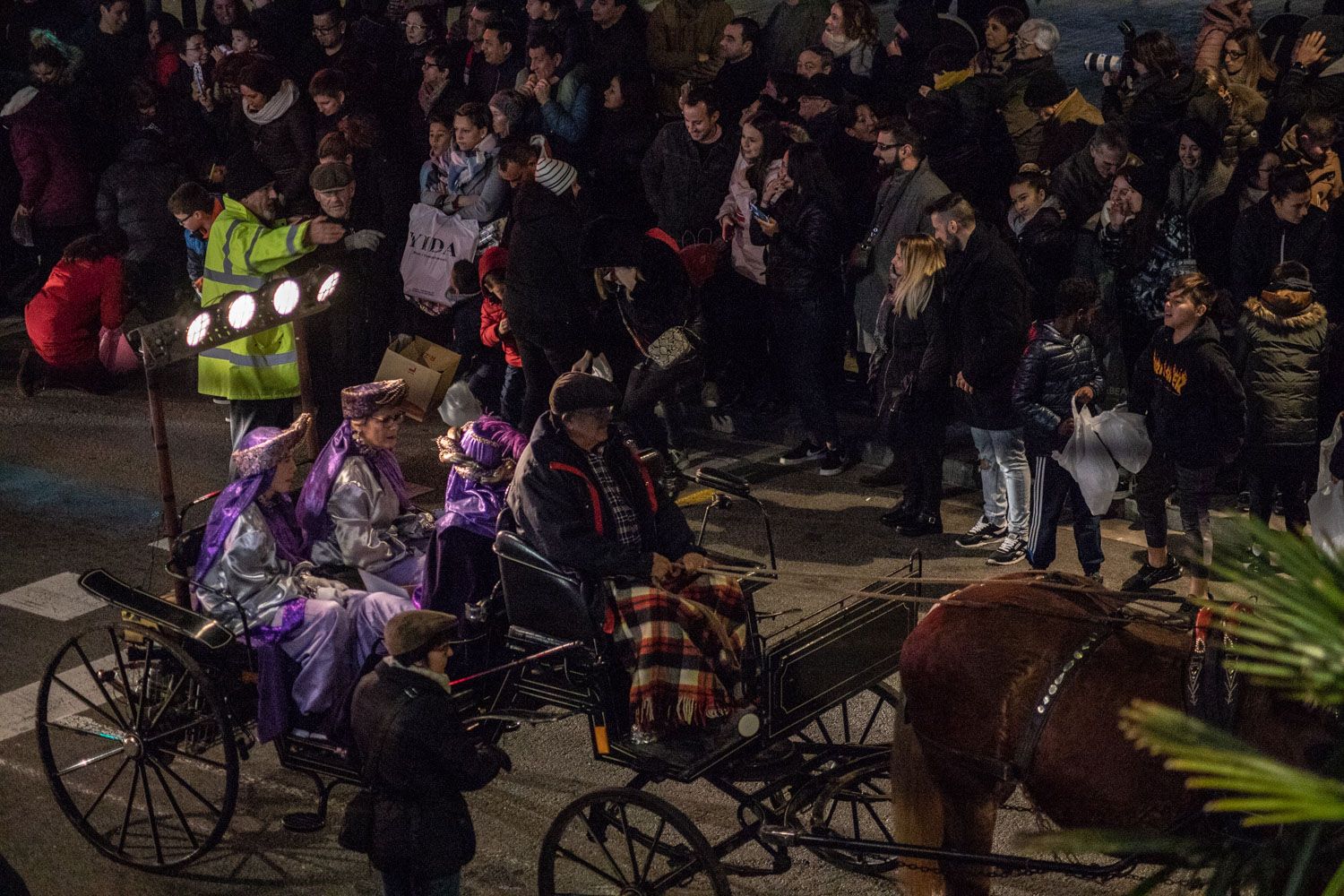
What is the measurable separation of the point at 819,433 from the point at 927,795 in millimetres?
5627

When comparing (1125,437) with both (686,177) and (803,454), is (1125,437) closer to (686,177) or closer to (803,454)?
(803,454)

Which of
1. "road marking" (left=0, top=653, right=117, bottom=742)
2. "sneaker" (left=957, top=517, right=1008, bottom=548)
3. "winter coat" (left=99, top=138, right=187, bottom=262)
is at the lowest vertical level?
"road marking" (left=0, top=653, right=117, bottom=742)

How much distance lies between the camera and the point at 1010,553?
9.18m

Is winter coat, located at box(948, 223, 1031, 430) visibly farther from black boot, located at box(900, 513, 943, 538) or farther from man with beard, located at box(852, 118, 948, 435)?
man with beard, located at box(852, 118, 948, 435)

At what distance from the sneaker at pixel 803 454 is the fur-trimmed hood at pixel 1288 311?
11.5ft

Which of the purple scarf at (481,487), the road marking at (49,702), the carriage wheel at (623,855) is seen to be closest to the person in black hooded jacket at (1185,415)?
the carriage wheel at (623,855)

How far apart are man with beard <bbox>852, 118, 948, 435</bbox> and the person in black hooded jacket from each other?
2.23 m

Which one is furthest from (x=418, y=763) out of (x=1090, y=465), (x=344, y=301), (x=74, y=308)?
(x=74, y=308)

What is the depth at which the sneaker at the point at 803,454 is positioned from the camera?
11094 mm

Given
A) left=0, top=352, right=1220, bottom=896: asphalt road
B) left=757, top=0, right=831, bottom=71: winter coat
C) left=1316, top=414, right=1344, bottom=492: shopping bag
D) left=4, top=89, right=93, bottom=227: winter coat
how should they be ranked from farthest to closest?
1. left=4, top=89, right=93, bottom=227: winter coat
2. left=757, top=0, right=831, bottom=71: winter coat
3. left=1316, top=414, right=1344, bottom=492: shopping bag
4. left=0, top=352, right=1220, bottom=896: asphalt road

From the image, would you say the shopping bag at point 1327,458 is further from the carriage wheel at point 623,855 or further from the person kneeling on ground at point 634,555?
the carriage wheel at point 623,855

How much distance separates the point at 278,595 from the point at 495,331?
470cm

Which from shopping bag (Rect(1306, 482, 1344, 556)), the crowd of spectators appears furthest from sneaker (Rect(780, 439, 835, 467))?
shopping bag (Rect(1306, 482, 1344, 556))

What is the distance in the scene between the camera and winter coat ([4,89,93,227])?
14.6 m
